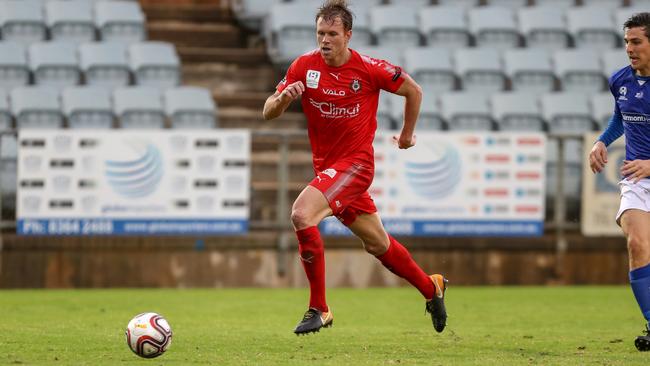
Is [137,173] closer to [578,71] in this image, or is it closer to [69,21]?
[69,21]

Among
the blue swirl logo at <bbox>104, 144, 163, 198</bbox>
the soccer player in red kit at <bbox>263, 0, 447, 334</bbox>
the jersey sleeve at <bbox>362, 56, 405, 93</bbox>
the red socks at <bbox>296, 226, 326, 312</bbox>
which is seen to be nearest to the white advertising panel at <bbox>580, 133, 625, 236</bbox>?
the blue swirl logo at <bbox>104, 144, 163, 198</bbox>

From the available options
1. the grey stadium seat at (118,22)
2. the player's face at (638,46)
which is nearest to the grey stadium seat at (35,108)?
the grey stadium seat at (118,22)

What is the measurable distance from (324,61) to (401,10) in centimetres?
1082

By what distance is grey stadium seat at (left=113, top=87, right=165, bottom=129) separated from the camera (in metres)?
15.7

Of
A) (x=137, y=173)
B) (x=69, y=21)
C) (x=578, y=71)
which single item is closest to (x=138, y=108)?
(x=137, y=173)

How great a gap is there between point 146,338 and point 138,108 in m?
9.05

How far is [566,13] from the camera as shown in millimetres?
19703

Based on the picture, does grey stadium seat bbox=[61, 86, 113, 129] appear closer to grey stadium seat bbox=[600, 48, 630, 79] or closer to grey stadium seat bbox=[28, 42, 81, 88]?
grey stadium seat bbox=[28, 42, 81, 88]

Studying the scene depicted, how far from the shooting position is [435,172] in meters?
14.3

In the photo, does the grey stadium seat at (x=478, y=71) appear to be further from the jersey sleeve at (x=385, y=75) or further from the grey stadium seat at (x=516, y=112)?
the jersey sleeve at (x=385, y=75)

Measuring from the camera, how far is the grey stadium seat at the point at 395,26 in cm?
1838

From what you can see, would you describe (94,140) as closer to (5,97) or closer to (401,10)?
(5,97)

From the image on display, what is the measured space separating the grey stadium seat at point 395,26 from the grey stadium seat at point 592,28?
272cm

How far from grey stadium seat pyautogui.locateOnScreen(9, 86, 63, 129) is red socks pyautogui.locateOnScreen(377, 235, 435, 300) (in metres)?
8.15
